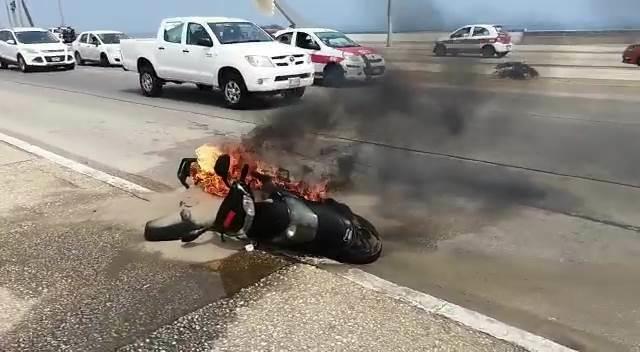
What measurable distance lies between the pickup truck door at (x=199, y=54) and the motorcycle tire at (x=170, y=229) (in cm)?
760

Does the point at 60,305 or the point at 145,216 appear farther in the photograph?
A: the point at 145,216

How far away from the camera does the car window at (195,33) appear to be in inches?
458

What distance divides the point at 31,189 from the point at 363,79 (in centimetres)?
389

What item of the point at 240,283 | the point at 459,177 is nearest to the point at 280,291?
the point at 240,283

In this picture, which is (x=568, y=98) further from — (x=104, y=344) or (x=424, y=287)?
(x=104, y=344)

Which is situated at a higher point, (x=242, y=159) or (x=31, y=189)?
(x=242, y=159)

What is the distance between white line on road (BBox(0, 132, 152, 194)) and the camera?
557 cm

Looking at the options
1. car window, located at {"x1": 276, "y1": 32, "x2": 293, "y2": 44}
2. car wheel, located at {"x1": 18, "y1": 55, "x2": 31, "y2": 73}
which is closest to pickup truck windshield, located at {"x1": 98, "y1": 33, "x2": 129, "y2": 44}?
car wheel, located at {"x1": 18, "y1": 55, "x2": 31, "y2": 73}

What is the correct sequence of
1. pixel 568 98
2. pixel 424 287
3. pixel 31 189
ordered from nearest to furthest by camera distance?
pixel 424 287 < pixel 31 189 < pixel 568 98

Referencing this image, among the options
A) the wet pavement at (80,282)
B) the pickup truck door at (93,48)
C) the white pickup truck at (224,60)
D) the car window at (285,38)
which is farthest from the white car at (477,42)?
the pickup truck door at (93,48)

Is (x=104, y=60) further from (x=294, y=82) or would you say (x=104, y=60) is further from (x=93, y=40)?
(x=294, y=82)

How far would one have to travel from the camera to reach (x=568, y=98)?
21.0ft

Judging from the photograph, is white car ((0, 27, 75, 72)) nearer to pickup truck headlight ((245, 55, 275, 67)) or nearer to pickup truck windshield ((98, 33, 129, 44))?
pickup truck windshield ((98, 33, 129, 44))

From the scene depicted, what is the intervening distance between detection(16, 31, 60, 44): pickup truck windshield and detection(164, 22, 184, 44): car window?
38.1 feet
